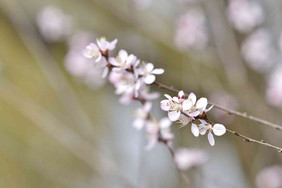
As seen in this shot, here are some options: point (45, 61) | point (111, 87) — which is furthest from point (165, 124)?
point (111, 87)

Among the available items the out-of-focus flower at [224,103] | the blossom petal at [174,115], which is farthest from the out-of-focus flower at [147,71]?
the out-of-focus flower at [224,103]

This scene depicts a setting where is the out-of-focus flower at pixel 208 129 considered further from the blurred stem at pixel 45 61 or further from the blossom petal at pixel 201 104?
the blurred stem at pixel 45 61

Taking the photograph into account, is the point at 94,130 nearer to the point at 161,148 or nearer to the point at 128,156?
the point at 128,156

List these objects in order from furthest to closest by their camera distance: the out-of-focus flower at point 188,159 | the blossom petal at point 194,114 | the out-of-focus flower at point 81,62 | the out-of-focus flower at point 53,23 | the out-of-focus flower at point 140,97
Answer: the out-of-focus flower at point 53,23 < the out-of-focus flower at point 81,62 < the out-of-focus flower at point 188,159 < the out-of-focus flower at point 140,97 < the blossom petal at point 194,114

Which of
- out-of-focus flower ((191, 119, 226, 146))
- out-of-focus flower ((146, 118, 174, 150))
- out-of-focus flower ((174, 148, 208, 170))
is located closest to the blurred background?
out-of-focus flower ((174, 148, 208, 170))

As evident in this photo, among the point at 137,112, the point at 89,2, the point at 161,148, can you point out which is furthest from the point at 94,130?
the point at 137,112
